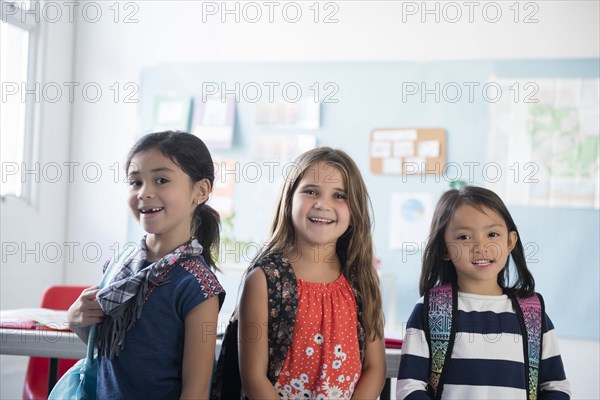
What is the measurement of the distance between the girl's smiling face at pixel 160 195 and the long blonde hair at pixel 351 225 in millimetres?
225

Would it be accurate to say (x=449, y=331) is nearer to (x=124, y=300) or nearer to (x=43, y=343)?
(x=124, y=300)

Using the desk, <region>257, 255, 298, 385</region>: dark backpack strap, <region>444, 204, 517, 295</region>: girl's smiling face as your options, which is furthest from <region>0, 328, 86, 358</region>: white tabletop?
<region>444, 204, 517, 295</region>: girl's smiling face

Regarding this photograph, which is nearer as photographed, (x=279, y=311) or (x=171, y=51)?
(x=279, y=311)

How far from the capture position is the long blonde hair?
1718 millimetres

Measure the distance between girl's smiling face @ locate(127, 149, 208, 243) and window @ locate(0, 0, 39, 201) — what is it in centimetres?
295

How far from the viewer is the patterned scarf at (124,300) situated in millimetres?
1498

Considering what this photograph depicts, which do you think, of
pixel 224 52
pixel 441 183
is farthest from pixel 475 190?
pixel 224 52

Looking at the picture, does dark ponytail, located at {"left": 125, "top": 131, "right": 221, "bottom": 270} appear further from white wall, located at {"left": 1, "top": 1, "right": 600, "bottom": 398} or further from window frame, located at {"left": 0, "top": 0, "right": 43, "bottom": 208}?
window frame, located at {"left": 0, "top": 0, "right": 43, "bottom": 208}

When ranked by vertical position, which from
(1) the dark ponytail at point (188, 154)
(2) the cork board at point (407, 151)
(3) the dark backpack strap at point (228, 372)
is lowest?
(3) the dark backpack strap at point (228, 372)

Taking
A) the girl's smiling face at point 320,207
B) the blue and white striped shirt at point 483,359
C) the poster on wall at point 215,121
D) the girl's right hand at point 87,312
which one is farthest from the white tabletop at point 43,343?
the poster on wall at point 215,121

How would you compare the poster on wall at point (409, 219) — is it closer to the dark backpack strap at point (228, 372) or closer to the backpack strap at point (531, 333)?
the backpack strap at point (531, 333)

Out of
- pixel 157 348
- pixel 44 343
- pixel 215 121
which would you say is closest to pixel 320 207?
pixel 157 348

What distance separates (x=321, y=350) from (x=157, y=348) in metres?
0.37

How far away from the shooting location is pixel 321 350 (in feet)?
5.31
